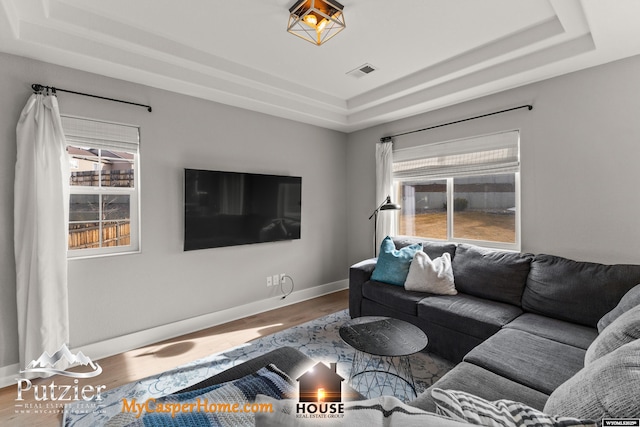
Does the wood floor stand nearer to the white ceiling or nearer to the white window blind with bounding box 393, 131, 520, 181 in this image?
the white window blind with bounding box 393, 131, 520, 181

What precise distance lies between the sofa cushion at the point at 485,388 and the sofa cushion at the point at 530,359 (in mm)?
67

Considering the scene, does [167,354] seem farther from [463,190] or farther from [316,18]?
[463,190]

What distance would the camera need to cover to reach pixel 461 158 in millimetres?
3383

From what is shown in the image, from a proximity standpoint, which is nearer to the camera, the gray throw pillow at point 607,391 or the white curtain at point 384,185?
the gray throw pillow at point 607,391

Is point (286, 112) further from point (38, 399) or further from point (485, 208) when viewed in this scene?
point (38, 399)

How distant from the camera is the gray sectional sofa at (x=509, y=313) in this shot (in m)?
1.51

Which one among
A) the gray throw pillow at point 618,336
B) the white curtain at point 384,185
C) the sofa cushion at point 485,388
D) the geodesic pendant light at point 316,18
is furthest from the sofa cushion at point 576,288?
the geodesic pendant light at point 316,18

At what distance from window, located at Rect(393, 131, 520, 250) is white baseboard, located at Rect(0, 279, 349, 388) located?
1.83m

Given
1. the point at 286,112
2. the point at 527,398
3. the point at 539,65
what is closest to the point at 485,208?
the point at 539,65

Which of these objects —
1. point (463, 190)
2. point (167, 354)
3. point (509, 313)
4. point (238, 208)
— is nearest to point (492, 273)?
point (509, 313)

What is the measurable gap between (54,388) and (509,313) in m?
3.51

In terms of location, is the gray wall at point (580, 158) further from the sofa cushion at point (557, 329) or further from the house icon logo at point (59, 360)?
the house icon logo at point (59, 360)

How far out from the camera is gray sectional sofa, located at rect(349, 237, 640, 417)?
151 cm

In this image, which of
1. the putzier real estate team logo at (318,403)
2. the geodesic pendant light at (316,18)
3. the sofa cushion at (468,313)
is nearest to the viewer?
the putzier real estate team logo at (318,403)
